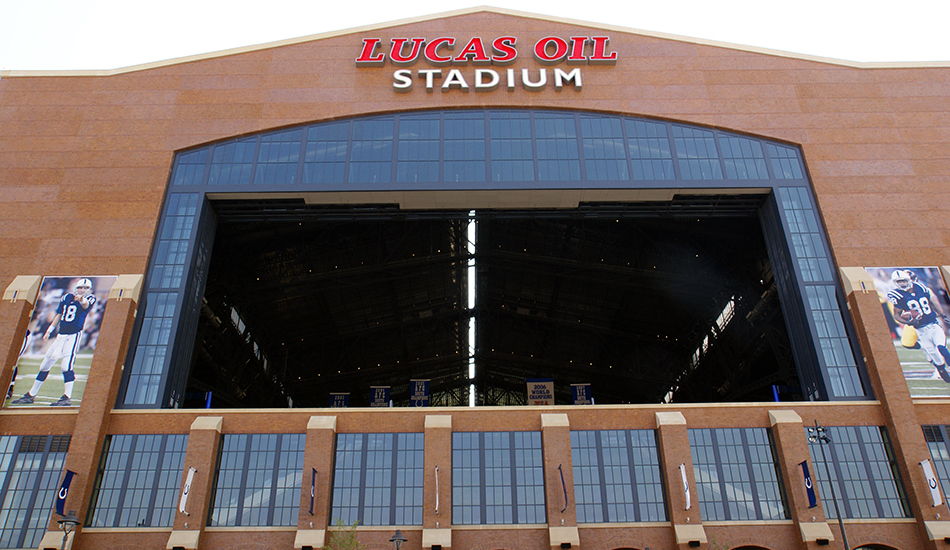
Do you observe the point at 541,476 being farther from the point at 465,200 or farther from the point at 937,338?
the point at 937,338

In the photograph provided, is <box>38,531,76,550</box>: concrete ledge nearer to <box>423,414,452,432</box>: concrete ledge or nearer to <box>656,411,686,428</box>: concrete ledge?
<box>423,414,452,432</box>: concrete ledge

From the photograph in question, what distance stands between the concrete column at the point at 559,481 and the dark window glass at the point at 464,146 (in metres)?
14.3

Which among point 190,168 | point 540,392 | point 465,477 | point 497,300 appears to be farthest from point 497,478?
point 497,300

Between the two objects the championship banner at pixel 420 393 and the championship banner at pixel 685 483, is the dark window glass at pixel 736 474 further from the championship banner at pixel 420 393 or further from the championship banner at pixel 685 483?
the championship banner at pixel 420 393

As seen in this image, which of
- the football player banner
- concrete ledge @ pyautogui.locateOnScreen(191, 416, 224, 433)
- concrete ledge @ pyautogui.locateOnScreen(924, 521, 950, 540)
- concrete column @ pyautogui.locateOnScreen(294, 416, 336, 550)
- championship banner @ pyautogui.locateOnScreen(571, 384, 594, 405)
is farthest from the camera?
championship banner @ pyautogui.locateOnScreen(571, 384, 594, 405)

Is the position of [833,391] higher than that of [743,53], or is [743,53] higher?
[743,53]

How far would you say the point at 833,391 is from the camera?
35.8m

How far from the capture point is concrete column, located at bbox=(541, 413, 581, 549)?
31.8 metres

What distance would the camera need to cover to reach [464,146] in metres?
41.4

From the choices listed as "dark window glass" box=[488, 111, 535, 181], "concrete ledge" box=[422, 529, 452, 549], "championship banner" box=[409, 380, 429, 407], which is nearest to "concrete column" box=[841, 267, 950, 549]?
"dark window glass" box=[488, 111, 535, 181]

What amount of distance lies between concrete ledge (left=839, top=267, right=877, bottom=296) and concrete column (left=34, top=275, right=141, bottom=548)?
3671 cm

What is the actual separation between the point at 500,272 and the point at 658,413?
26709mm

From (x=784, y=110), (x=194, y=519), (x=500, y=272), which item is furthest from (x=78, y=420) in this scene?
(x=784, y=110)

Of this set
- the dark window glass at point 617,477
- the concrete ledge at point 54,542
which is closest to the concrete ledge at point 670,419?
the dark window glass at point 617,477
